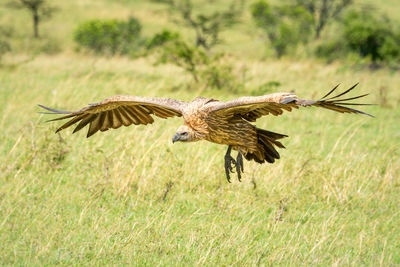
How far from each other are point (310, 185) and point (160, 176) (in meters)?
1.82

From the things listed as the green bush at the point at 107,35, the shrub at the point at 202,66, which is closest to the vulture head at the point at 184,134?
the shrub at the point at 202,66

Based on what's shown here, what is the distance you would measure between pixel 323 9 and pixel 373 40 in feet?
41.6

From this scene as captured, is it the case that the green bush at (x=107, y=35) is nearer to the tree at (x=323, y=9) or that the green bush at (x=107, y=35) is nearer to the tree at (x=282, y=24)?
the tree at (x=282, y=24)

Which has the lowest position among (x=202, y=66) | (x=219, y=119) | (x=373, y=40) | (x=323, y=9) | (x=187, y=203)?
(x=187, y=203)

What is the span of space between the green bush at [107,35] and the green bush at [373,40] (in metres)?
11.1

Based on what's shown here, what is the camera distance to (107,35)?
27.6 metres

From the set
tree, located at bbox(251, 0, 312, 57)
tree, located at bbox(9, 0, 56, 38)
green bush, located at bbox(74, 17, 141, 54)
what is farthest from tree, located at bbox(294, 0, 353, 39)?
tree, located at bbox(9, 0, 56, 38)

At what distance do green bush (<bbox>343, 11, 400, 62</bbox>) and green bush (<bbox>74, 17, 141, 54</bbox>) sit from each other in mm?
11137

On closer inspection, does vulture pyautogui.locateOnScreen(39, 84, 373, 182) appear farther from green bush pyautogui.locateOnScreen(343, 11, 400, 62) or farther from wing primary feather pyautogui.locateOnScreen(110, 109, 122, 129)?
green bush pyautogui.locateOnScreen(343, 11, 400, 62)

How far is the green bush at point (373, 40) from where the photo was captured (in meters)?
19.5

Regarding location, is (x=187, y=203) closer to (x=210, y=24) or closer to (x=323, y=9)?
(x=210, y=24)

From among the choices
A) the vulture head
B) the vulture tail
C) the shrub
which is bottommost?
the vulture tail

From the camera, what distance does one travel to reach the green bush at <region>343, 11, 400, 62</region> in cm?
1950

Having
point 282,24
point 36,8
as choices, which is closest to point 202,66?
point 282,24
